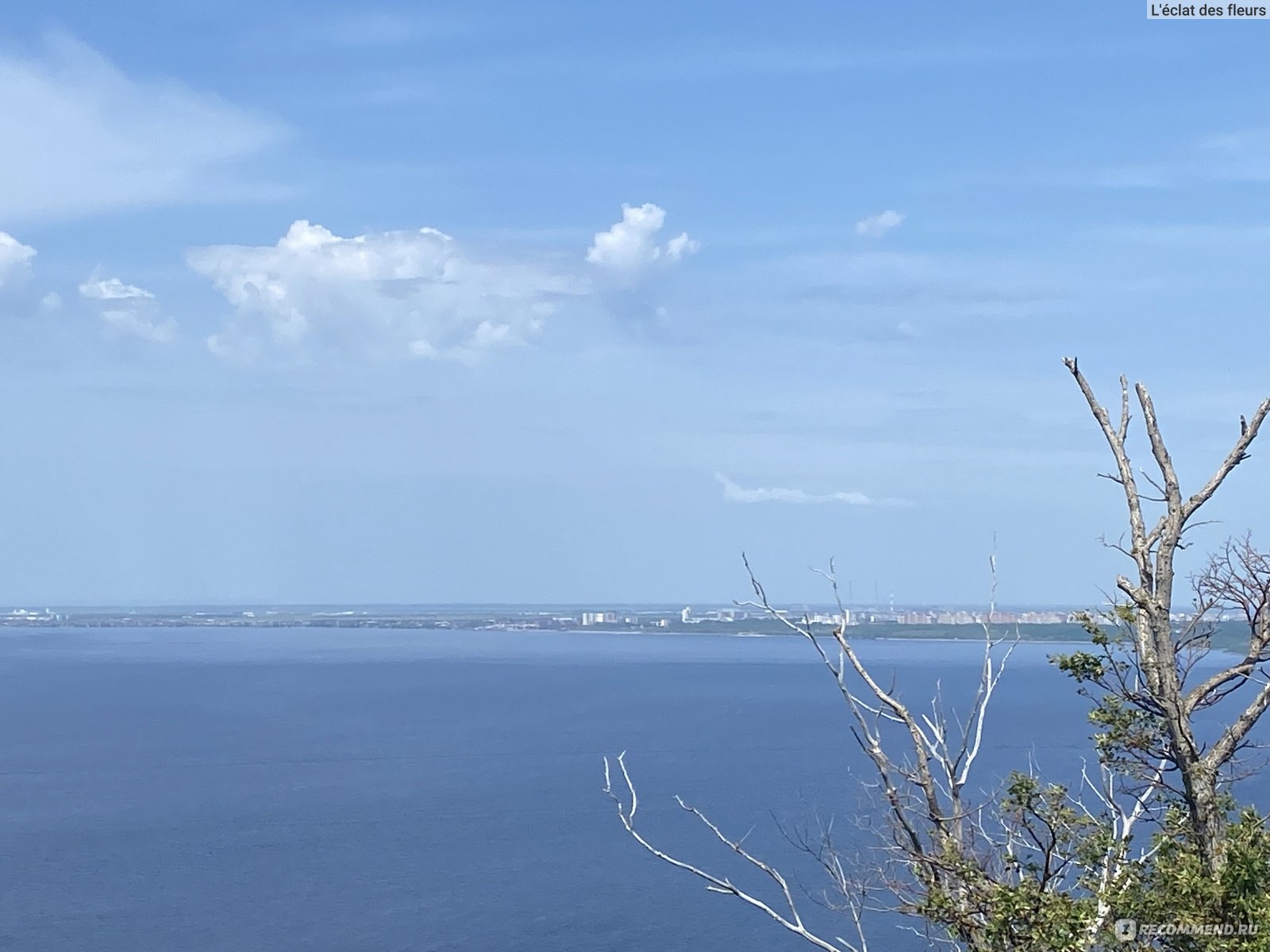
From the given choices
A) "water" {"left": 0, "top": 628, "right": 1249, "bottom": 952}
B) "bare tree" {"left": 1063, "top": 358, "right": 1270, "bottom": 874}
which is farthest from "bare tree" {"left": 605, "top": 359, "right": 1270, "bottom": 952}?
"water" {"left": 0, "top": 628, "right": 1249, "bottom": 952}

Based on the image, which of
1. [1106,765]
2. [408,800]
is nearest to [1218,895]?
[1106,765]

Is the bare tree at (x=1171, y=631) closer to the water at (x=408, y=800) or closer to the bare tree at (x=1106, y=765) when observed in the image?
the bare tree at (x=1106, y=765)

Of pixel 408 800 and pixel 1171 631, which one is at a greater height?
pixel 1171 631

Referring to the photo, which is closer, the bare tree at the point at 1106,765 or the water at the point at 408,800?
the bare tree at the point at 1106,765

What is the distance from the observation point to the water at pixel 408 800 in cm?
2830

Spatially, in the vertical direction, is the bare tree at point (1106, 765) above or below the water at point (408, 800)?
above

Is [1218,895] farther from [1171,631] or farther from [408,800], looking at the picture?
[408,800]

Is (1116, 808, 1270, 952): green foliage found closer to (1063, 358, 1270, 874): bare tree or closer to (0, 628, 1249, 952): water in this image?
(1063, 358, 1270, 874): bare tree

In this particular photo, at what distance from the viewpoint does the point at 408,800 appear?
41719 millimetres

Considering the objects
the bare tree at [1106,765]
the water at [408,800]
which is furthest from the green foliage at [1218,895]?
the water at [408,800]

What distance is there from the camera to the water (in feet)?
92.8

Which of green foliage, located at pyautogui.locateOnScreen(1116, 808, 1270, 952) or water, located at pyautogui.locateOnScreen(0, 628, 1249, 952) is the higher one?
green foliage, located at pyautogui.locateOnScreen(1116, 808, 1270, 952)

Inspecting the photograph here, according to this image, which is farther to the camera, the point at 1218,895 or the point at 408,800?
the point at 408,800

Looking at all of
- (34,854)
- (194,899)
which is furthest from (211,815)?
(194,899)
